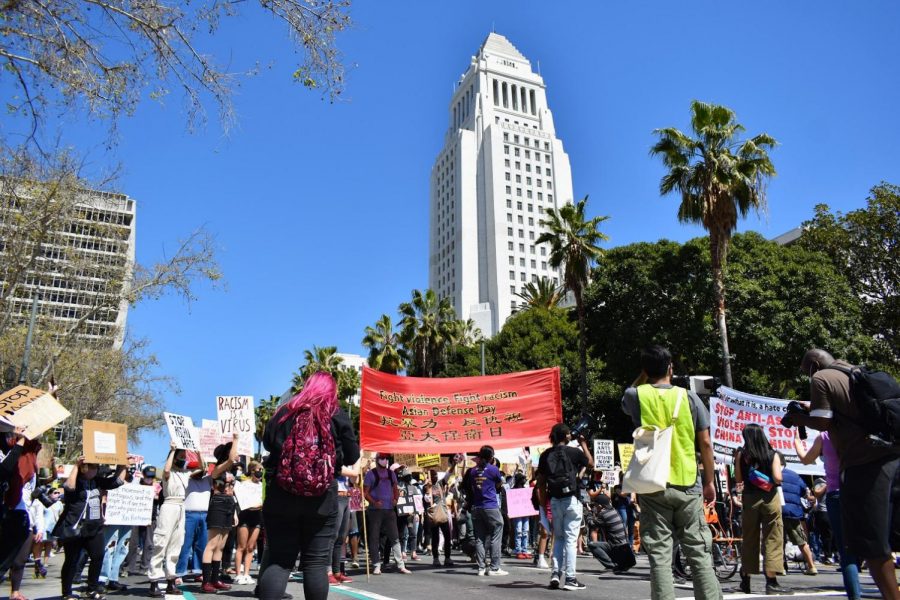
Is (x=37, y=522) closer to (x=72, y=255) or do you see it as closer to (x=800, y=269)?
(x=72, y=255)

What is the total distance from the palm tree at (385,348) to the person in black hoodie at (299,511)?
4351cm

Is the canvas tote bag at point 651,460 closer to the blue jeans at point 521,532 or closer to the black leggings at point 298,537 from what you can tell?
the black leggings at point 298,537

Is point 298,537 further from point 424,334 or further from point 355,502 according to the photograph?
point 424,334

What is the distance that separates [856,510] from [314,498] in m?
3.26

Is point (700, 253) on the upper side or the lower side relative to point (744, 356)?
upper

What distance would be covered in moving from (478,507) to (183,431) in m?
4.65

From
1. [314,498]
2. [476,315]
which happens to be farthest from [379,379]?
[476,315]

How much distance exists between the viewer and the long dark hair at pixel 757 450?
7222mm

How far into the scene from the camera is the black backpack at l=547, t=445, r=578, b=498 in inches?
314

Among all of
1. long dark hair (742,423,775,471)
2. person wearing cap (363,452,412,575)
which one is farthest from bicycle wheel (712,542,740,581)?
person wearing cap (363,452,412,575)

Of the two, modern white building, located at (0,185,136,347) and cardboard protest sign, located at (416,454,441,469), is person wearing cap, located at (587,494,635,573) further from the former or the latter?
modern white building, located at (0,185,136,347)

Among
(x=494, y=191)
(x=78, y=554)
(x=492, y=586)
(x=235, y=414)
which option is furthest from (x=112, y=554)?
(x=494, y=191)

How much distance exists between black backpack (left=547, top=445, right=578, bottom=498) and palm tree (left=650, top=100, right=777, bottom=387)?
1796cm

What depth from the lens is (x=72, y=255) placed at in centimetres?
1820
